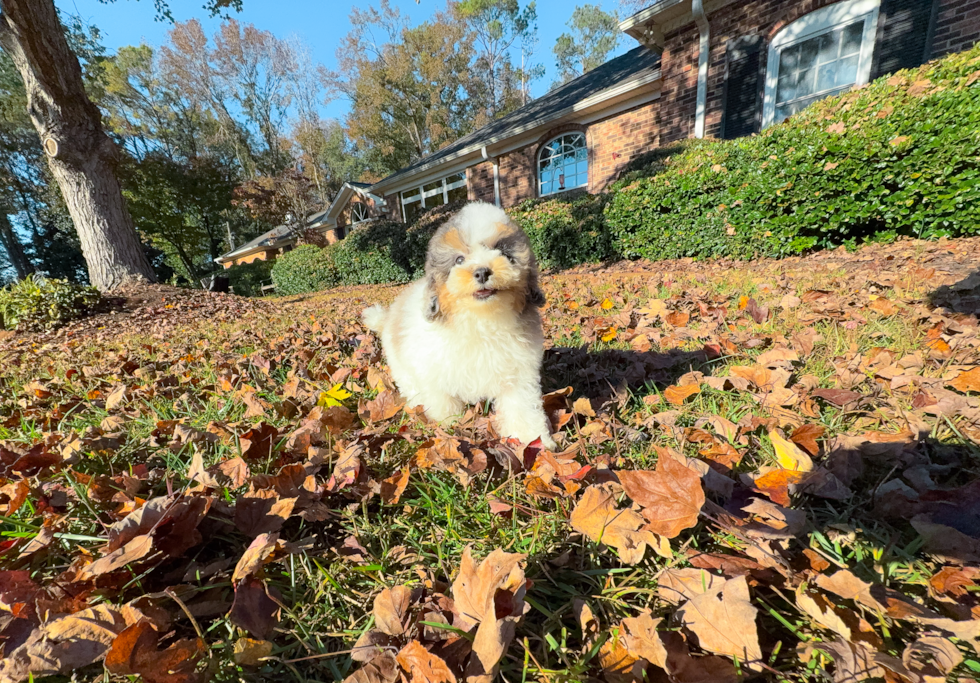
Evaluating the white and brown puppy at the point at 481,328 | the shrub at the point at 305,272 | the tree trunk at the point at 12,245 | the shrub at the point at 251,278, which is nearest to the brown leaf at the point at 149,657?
the white and brown puppy at the point at 481,328

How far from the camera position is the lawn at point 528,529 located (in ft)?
3.33

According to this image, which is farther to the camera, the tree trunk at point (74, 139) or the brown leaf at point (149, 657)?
the tree trunk at point (74, 139)

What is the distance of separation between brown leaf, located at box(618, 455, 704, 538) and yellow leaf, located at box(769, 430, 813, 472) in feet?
1.94

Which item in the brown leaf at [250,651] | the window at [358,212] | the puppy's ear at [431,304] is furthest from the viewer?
the window at [358,212]

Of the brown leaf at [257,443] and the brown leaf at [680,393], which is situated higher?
the brown leaf at [257,443]

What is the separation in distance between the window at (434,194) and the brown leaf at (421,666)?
22.6 metres

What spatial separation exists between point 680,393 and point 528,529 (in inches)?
52.5

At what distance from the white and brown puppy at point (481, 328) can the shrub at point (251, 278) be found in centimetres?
3469

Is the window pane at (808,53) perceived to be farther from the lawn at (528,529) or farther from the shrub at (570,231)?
the lawn at (528,529)

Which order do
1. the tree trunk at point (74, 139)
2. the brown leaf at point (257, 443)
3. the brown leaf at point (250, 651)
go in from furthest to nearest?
the tree trunk at point (74, 139), the brown leaf at point (257, 443), the brown leaf at point (250, 651)

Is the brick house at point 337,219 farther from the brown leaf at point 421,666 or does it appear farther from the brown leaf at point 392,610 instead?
the brown leaf at point 421,666

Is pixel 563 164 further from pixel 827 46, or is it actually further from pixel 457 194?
pixel 827 46

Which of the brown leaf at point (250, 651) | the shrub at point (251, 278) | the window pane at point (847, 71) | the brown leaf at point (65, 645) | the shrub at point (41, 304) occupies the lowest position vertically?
the shrub at point (251, 278)

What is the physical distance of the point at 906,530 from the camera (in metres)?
1.35
